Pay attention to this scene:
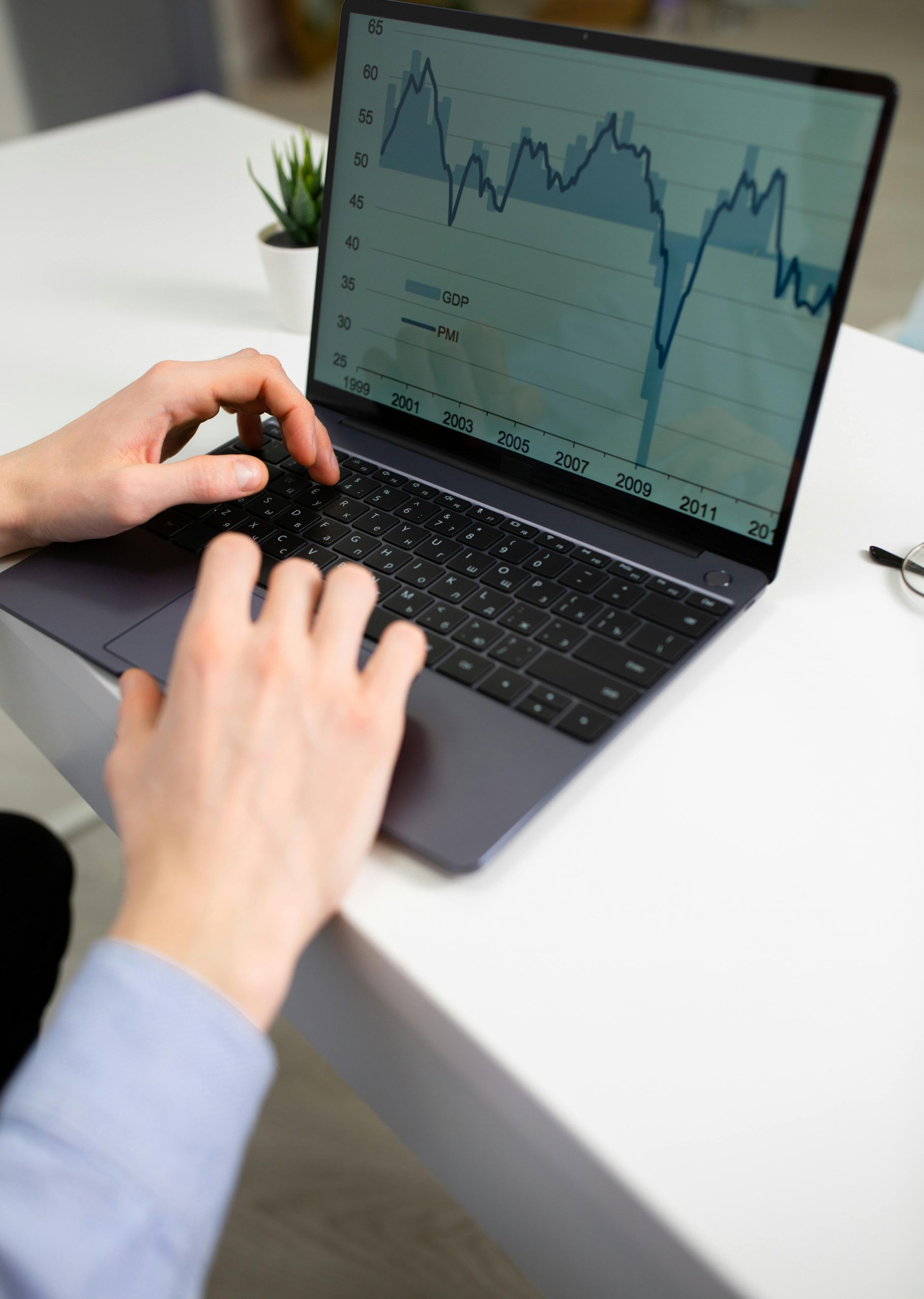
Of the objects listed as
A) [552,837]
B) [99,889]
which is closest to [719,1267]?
[552,837]

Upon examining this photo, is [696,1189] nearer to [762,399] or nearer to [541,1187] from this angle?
[541,1187]

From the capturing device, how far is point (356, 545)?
1.97ft

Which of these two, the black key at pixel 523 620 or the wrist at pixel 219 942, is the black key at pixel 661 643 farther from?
the wrist at pixel 219 942

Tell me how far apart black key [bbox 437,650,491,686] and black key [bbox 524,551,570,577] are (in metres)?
0.08

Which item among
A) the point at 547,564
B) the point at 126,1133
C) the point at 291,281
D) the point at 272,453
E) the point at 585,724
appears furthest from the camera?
the point at 291,281

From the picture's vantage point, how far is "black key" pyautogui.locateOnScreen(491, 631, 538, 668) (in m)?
0.52

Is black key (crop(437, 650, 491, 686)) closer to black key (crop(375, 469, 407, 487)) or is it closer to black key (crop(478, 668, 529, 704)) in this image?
black key (crop(478, 668, 529, 704))

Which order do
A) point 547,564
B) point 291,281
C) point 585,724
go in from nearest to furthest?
point 585,724 → point 547,564 → point 291,281

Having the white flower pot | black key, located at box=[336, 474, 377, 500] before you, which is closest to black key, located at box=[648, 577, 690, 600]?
black key, located at box=[336, 474, 377, 500]

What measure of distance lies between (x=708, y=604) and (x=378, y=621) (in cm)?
19

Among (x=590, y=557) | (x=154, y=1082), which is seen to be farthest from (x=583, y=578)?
(x=154, y=1082)

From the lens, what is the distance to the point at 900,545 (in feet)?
2.14

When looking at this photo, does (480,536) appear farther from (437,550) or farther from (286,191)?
(286,191)

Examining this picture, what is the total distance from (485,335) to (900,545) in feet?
1.03
